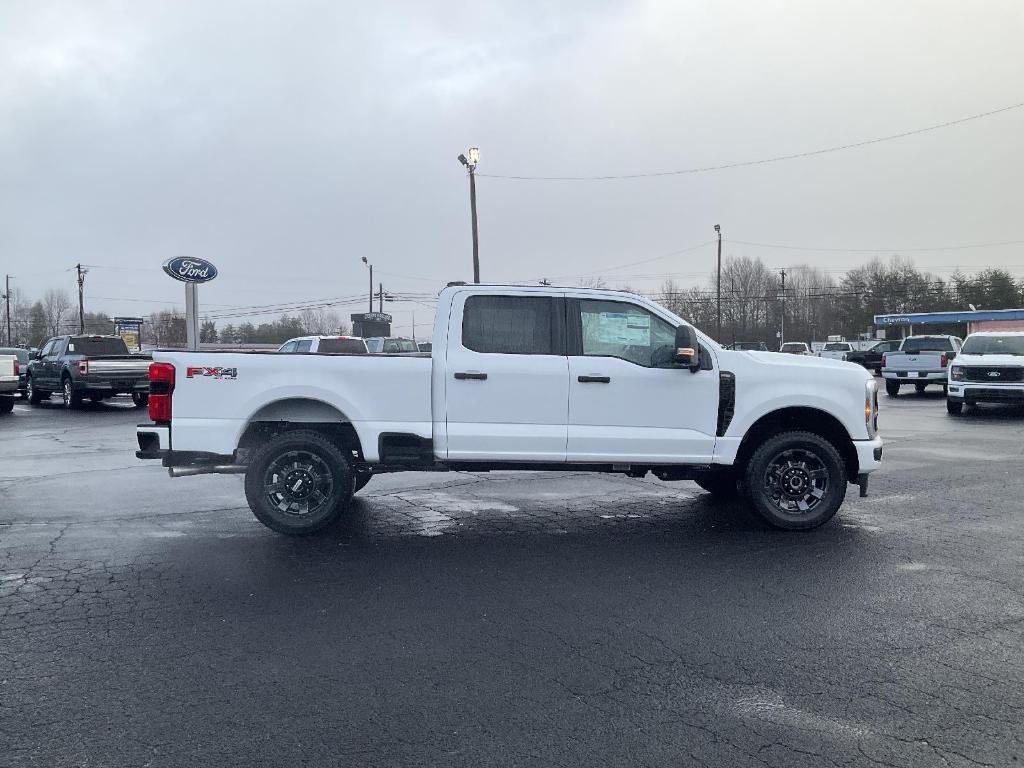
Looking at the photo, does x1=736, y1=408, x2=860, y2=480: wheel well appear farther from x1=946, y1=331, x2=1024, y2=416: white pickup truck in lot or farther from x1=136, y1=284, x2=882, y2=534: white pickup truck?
x1=946, y1=331, x2=1024, y2=416: white pickup truck in lot

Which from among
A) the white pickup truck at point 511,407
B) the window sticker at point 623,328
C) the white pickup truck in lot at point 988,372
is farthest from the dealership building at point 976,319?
the window sticker at point 623,328

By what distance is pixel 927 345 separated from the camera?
24.3 metres

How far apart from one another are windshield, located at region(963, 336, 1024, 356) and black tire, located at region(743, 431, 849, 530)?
546 inches

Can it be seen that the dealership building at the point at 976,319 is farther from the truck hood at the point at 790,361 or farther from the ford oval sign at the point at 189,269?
the truck hood at the point at 790,361

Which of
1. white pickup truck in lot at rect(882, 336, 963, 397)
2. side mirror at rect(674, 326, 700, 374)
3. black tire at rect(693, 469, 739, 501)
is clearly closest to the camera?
side mirror at rect(674, 326, 700, 374)

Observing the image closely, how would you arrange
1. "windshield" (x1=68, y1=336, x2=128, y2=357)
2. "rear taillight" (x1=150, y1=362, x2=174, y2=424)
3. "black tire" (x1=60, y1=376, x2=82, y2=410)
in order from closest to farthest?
"rear taillight" (x1=150, y1=362, x2=174, y2=424)
"black tire" (x1=60, y1=376, x2=82, y2=410)
"windshield" (x1=68, y1=336, x2=128, y2=357)

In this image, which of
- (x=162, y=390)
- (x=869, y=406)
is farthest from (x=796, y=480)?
(x=162, y=390)

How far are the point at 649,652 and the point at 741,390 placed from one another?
3246 mm

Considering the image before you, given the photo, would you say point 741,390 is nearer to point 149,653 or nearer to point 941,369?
point 149,653

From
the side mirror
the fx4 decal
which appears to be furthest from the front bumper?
the fx4 decal

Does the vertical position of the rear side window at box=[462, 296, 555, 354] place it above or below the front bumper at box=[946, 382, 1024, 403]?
above

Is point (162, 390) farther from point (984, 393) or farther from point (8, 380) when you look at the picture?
point (984, 393)

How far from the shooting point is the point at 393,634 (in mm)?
4527

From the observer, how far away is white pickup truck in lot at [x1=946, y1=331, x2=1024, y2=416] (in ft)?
56.0
